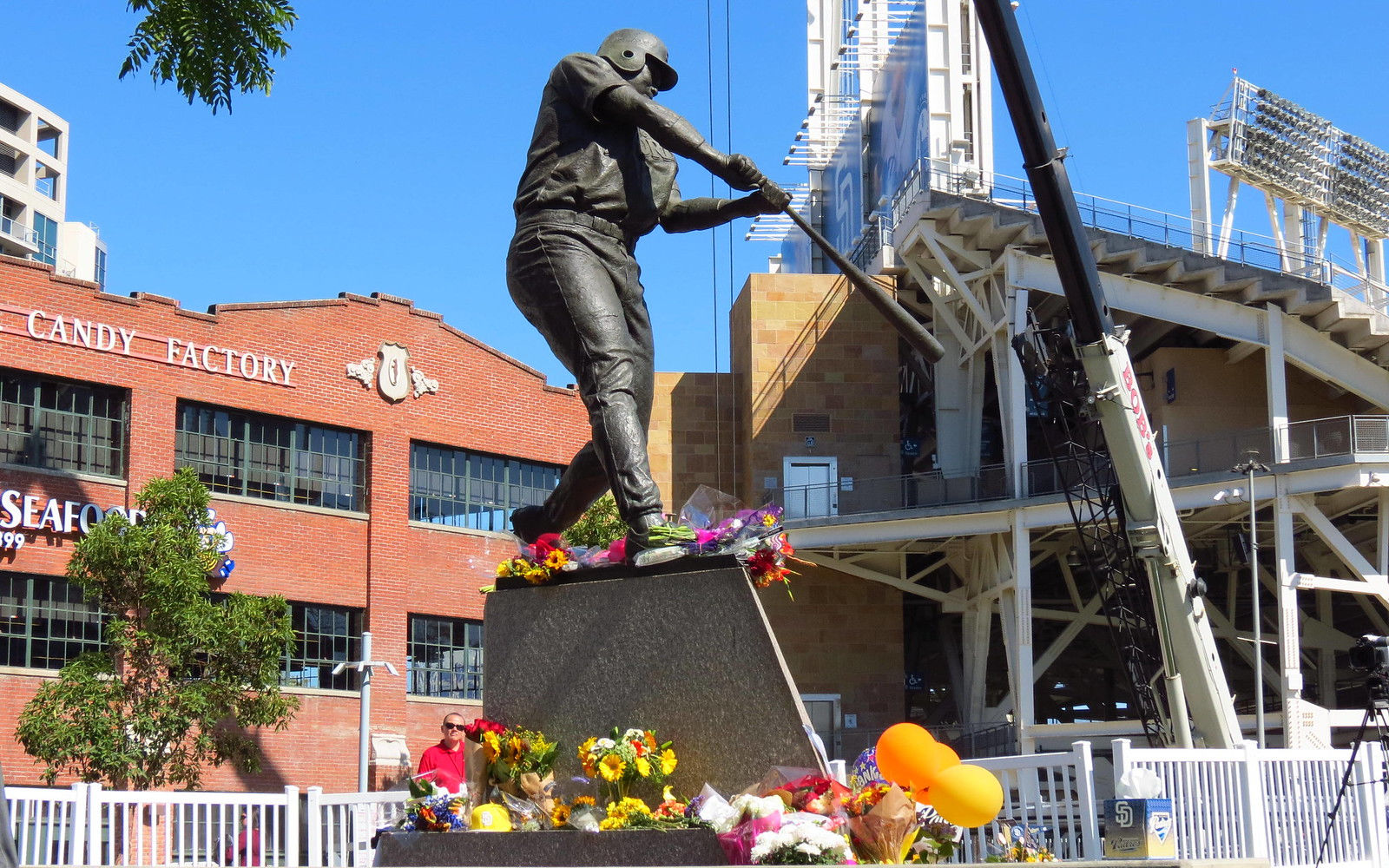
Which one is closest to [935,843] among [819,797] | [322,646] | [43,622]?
[819,797]

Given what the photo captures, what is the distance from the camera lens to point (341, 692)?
1256 inches

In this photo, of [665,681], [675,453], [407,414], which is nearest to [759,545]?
[665,681]

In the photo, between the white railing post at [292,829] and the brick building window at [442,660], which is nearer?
the white railing post at [292,829]

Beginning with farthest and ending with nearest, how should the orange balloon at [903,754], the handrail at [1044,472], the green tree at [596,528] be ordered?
the handrail at [1044,472] → the green tree at [596,528] → the orange balloon at [903,754]

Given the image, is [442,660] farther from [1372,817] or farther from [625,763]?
[625,763]

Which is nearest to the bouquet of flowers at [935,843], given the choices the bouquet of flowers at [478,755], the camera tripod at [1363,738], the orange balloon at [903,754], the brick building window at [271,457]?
the orange balloon at [903,754]

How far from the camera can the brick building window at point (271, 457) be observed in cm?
3122

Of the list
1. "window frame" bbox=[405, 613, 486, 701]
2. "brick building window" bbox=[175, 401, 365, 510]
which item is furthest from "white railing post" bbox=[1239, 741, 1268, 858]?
"window frame" bbox=[405, 613, 486, 701]

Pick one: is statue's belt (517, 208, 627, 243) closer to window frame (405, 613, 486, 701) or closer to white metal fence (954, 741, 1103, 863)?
white metal fence (954, 741, 1103, 863)

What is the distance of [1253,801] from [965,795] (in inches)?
99.1

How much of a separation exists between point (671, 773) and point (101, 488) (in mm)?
25086

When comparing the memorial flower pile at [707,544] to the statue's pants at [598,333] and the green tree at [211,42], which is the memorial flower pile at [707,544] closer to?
the statue's pants at [598,333]

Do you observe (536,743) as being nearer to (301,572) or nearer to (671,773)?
(671,773)

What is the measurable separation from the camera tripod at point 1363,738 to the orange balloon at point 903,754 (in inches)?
116
